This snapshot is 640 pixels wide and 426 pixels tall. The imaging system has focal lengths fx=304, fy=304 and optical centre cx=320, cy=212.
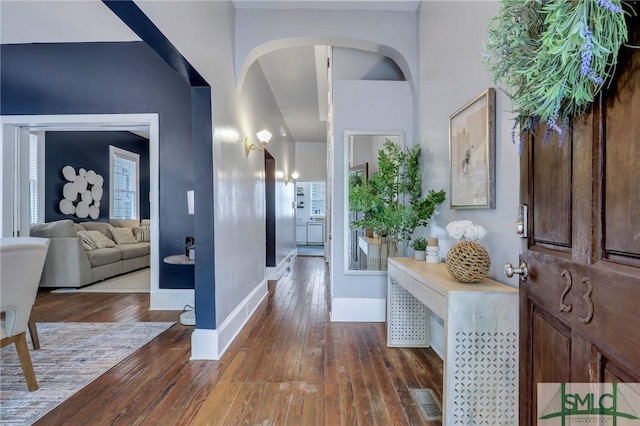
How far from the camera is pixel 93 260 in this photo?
191 inches

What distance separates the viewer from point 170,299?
3.67 metres

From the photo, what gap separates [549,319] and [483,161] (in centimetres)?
119

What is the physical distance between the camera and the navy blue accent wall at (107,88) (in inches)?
144

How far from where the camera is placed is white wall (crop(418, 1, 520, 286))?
1.69 metres

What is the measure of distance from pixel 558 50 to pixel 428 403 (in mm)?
1955

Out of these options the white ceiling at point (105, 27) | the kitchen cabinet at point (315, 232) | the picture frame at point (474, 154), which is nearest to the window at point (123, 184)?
the white ceiling at point (105, 27)

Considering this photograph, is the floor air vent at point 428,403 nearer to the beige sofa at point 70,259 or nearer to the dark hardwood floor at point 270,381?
the dark hardwood floor at point 270,381

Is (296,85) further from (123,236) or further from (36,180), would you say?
(36,180)

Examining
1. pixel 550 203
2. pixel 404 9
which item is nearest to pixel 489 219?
pixel 550 203

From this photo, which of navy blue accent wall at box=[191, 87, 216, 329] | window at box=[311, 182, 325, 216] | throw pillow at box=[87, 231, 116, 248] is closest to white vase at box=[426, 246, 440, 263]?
navy blue accent wall at box=[191, 87, 216, 329]

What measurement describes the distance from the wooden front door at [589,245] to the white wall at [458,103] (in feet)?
2.28

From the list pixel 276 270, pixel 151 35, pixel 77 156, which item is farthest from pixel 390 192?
pixel 77 156

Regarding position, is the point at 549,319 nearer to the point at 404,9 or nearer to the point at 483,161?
the point at 483,161

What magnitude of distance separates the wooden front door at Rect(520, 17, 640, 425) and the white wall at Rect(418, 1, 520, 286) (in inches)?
27.3
